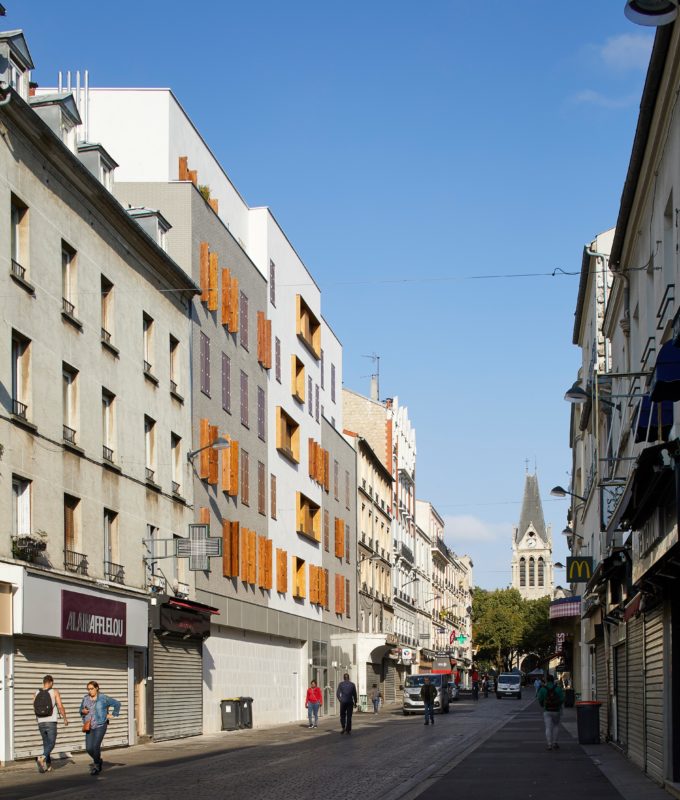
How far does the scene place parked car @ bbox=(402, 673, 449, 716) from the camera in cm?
5866

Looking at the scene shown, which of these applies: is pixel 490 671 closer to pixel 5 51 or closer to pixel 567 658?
pixel 567 658

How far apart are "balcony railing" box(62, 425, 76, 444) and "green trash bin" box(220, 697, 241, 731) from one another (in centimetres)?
1406

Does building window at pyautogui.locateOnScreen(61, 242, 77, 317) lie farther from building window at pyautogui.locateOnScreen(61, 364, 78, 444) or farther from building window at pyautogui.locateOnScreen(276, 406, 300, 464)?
building window at pyautogui.locateOnScreen(276, 406, 300, 464)

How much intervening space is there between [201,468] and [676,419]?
21357 millimetres

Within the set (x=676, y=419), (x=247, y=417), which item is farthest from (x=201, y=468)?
(x=676, y=419)

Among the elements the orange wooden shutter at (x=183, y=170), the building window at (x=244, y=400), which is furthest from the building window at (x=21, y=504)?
the building window at (x=244, y=400)

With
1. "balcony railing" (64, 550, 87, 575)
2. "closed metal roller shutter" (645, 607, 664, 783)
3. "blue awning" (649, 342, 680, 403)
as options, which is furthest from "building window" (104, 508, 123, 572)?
"blue awning" (649, 342, 680, 403)

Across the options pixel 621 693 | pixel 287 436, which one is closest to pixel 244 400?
pixel 287 436

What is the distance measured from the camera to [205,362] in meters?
37.9

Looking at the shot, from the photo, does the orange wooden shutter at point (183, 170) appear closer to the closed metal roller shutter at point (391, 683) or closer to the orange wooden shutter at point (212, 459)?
the orange wooden shutter at point (212, 459)

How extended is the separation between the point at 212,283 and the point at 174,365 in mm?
3969

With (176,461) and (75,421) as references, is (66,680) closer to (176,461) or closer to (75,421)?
(75,421)

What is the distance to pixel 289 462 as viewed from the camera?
49500 mm

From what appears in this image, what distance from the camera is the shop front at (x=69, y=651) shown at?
23.5m
